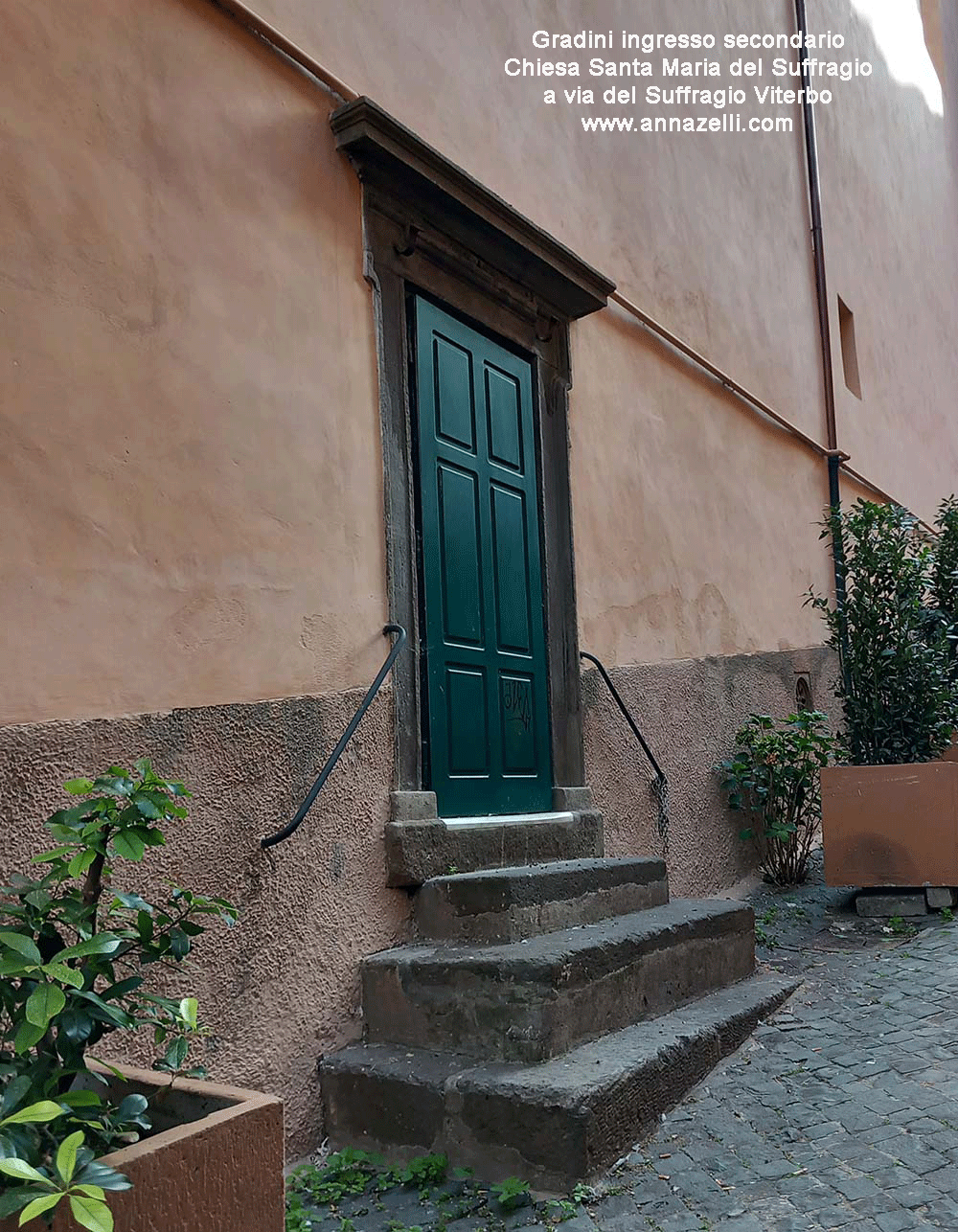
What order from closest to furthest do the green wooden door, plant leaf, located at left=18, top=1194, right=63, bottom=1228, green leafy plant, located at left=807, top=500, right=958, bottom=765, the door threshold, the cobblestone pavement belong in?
plant leaf, located at left=18, top=1194, right=63, bottom=1228
the cobblestone pavement
the door threshold
the green wooden door
green leafy plant, located at left=807, top=500, right=958, bottom=765

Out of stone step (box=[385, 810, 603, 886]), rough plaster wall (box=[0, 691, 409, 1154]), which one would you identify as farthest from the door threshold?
rough plaster wall (box=[0, 691, 409, 1154])

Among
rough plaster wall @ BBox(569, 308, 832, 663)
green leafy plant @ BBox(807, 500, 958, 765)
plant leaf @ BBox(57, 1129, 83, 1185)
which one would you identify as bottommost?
plant leaf @ BBox(57, 1129, 83, 1185)

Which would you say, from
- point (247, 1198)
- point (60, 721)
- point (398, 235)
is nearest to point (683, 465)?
point (398, 235)

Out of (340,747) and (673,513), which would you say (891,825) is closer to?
(673,513)

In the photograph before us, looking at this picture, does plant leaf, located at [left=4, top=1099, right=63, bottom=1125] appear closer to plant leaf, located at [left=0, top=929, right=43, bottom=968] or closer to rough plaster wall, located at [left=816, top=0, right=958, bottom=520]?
plant leaf, located at [left=0, top=929, right=43, bottom=968]

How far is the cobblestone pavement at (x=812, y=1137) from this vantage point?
3.16 metres

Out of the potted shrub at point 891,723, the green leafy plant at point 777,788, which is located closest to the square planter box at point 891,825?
the potted shrub at point 891,723

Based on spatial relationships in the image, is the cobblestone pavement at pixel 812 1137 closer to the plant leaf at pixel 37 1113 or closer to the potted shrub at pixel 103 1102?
the potted shrub at pixel 103 1102

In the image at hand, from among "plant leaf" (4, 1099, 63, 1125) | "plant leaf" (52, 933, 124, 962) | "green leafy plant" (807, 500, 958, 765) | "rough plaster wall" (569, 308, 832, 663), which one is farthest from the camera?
"green leafy plant" (807, 500, 958, 765)

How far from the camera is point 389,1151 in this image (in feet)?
12.0

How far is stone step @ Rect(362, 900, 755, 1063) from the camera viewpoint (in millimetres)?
3746

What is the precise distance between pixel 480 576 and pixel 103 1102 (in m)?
3.11

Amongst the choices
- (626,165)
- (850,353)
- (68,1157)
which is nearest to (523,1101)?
(68,1157)

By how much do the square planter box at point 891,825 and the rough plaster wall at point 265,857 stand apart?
2.85 m
